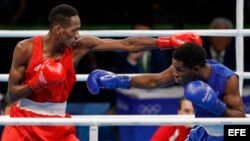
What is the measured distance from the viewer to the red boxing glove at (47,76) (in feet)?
11.0

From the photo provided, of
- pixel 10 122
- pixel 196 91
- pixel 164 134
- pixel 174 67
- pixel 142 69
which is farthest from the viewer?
pixel 142 69

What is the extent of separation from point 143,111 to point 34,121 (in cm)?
227

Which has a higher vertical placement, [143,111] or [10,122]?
[10,122]

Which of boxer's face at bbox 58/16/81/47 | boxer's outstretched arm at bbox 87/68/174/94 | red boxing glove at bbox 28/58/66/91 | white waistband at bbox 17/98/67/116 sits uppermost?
boxer's face at bbox 58/16/81/47

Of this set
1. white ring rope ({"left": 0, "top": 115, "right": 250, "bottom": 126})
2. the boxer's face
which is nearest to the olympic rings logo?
the boxer's face

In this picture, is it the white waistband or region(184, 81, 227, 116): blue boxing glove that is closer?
region(184, 81, 227, 116): blue boxing glove

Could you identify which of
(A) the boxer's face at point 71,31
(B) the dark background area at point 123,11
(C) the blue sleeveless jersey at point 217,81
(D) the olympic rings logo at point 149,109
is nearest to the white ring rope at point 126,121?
(C) the blue sleeveless jersey at point 217,81

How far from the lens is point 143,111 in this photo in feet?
16.4

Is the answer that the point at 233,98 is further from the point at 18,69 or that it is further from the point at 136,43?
the point at 18,69

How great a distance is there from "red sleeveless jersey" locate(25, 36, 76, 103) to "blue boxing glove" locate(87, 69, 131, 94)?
98 millimetres

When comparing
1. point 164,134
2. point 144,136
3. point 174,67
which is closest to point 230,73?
point 174,67

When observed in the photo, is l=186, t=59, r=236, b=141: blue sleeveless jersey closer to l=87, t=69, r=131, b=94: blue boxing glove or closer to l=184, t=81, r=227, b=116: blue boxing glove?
l=184, t=81, r=227, b=116: blue boxing glove

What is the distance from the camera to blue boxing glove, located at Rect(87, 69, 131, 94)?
11.7 ft

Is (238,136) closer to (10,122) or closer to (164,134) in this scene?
(10,122)
